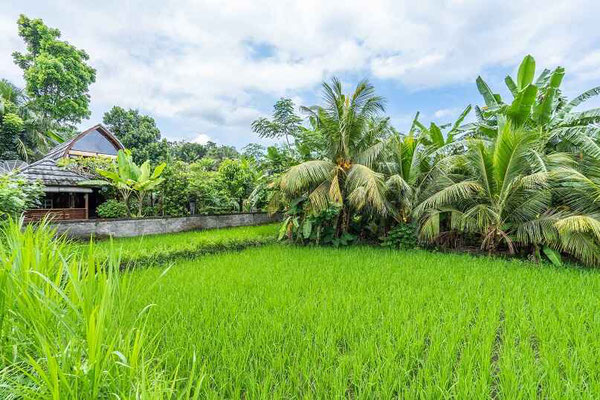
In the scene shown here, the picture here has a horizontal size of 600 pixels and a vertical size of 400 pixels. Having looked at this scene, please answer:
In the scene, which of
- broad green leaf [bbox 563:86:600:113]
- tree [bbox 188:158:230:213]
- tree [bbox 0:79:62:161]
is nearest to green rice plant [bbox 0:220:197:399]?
tree [bbox 188:158:230:213]

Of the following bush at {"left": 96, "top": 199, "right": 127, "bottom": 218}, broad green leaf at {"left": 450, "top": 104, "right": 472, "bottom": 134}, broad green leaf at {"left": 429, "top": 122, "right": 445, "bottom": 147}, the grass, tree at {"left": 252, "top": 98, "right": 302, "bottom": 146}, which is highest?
tree at {"left": 252, "top": 98, "right": 302, "bottom": 146}

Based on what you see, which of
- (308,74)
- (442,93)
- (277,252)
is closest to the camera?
(277,252)

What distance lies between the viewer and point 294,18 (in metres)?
7.87

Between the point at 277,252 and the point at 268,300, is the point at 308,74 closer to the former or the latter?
the point at 277,252

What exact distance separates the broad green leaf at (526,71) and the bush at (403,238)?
15.7 ft

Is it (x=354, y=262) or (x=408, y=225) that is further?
(x=408, y=225)

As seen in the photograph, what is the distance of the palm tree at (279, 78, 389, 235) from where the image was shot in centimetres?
709

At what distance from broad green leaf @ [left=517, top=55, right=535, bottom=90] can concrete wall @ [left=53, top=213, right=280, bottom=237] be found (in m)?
9.55

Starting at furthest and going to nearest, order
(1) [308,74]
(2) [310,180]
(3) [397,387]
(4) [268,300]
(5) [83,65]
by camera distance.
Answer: (5) [83,65], (1) [308,74], (2) [310,180], (4) [268,300], (3) [397,387]

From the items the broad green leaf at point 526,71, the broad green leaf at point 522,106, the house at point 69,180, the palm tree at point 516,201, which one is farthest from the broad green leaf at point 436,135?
the house at point 69,180

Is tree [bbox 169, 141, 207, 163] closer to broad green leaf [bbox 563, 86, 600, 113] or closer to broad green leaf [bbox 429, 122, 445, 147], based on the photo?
broad green leaf [bbox 429, 122, 445, 147]

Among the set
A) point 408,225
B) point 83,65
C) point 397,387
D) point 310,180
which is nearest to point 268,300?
point 397,387

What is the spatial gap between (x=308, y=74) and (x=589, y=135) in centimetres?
828

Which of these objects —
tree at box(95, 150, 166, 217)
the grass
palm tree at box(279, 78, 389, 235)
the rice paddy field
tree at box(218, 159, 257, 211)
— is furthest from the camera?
tree at box(218, 159, 257, 211)
